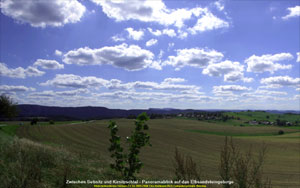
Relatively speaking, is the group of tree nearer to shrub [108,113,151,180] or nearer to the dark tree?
shrub [108,113,151,180]

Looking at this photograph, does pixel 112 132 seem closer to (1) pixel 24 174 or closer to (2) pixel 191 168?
(2) pixel 191 168

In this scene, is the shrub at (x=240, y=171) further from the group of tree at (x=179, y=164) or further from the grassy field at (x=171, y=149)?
the grassy field at (x=171, y=149)

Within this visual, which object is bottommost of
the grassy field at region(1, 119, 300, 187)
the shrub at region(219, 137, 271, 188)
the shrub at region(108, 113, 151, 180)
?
the grassy field at region(1, 119, 300, 187)

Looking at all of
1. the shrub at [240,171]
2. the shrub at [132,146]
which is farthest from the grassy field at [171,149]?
the shrub at [132,146]

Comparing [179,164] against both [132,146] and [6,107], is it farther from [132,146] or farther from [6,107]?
[6,107]

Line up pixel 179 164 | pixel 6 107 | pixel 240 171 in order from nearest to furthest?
pixel 240 171, pixel 179 164, pixel 6 107

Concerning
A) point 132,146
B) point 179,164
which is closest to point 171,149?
point 179,164

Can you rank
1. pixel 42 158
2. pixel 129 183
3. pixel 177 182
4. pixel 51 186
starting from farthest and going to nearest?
pixel 42 158
pixel 51 186
pixel 177 182
pixel 129 183

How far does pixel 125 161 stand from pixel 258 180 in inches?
96.9

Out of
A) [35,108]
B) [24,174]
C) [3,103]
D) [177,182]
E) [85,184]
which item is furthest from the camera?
[35,108]

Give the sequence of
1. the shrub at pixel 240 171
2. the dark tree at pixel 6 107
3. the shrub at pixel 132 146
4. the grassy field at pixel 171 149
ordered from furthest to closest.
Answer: the dark tree at pixel 6 107 < the grassy field at pixel 171 149 < the shrub at pixel 240 171 < the shrub at pixel 132 146

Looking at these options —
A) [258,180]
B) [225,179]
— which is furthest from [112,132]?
[258,180]

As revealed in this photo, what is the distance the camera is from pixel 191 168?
418 centimetres

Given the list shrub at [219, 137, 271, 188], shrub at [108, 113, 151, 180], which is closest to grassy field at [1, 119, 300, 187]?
shrub at [219, 137, 271, 188]
